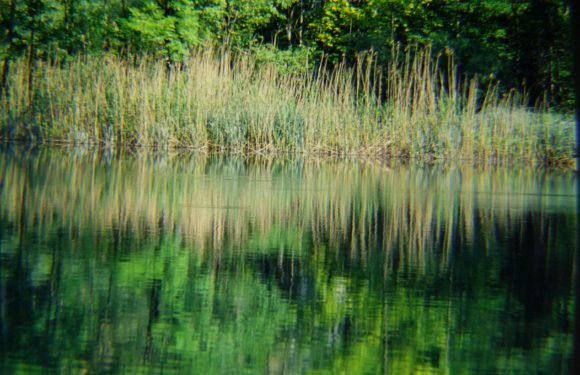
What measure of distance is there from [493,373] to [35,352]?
37.6 inches

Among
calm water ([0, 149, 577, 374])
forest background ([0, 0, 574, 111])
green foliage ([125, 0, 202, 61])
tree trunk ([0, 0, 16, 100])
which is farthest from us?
green foliage ([125, 0, 202, 61])

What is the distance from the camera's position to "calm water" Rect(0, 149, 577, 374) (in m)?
1.61

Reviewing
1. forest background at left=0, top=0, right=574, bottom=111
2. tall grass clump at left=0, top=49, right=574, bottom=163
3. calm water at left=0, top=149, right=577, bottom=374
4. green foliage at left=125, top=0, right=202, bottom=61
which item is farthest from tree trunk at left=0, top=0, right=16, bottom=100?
calm water at left=0, top=149, right=577, bottom=374

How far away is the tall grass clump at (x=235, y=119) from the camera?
40.4 feet

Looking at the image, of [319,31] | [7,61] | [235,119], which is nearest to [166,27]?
[7,61]

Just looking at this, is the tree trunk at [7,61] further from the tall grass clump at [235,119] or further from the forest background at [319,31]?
the tall grass clump at [235,119]

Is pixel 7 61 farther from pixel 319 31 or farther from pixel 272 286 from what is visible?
pixel 319 31

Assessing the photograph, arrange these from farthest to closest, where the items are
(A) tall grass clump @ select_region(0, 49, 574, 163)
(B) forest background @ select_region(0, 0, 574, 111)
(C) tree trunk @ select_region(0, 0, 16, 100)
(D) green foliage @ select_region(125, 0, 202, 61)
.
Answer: (D) green foliage @ select_region(125, 0, 202, 61)
(B) forest background @ select_region(0, 0, 574, 111)
(C) tree trunk @ select_region(0, 0, 16, 100)
(A) tall grass clump @ select_region(0, 49, 574, 163)

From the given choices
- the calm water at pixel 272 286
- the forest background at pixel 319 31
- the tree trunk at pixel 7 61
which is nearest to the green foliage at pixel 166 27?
the forest background at pixel 319 31

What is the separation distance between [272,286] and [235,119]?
35.3 ft

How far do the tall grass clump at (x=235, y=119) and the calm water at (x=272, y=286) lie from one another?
7744 mm

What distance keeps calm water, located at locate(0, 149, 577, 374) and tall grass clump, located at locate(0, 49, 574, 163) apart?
774cm

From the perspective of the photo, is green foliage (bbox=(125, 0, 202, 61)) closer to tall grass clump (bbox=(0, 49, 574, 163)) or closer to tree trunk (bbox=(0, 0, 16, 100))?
tree trunk (bbox=(0, 0, 16, 100))

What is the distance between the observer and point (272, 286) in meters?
2.28
